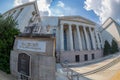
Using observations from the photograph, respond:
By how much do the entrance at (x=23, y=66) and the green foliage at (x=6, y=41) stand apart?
7.06 feet

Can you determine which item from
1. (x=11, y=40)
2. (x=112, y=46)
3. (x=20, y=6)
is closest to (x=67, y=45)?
(x=20, y=6)

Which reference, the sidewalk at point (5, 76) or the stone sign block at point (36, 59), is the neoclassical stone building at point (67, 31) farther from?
the stone sign block at point (36, 59)

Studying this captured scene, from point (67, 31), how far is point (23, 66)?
957 inches

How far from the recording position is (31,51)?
1168 cm

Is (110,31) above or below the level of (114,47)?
above

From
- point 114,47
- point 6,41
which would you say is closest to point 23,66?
point 6,41

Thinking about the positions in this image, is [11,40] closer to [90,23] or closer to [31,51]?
[31,51]

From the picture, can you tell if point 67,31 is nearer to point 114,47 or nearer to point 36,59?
point 114,47

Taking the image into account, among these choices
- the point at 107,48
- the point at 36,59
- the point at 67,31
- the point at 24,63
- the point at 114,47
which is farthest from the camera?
the point at 114,47

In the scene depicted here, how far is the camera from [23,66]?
11.6m

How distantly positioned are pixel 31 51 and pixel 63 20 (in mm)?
22099

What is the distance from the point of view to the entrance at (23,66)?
37.0 ft

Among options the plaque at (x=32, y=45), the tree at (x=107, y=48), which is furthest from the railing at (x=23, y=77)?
the tree at (x=107, y=48)

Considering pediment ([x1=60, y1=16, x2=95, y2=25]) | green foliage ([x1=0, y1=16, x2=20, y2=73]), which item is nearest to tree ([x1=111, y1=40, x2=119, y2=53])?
pediment ([x1=60, y1=16, x2=95, y2=25])
